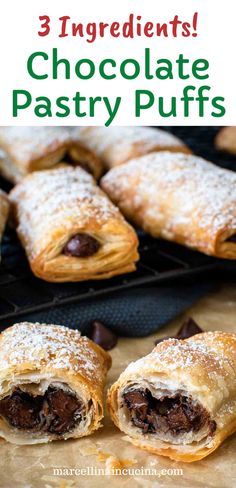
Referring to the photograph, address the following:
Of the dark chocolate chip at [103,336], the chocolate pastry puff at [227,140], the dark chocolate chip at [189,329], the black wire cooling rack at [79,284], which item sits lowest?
the dark chocolate chip at [103,336]

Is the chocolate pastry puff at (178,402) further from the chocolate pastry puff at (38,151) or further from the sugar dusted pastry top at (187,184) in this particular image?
the chocolate pastry puff at (38,151)

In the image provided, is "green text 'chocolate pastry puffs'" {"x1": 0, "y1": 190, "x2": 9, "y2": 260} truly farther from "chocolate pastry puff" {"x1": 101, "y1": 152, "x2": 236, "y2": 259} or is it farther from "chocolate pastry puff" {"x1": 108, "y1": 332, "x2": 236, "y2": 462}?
"chocolate pastry puff" {"x1": 108, "y1": 332, "x2": 236, "y2": 462}

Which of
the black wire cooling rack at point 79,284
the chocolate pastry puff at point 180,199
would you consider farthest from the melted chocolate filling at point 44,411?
the chocolate pastry puff at point 180,199

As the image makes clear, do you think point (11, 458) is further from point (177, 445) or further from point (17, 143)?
point (17, 143)

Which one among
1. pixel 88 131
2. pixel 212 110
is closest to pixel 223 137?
pixel 88 131

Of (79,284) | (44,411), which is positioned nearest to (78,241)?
(79,284)

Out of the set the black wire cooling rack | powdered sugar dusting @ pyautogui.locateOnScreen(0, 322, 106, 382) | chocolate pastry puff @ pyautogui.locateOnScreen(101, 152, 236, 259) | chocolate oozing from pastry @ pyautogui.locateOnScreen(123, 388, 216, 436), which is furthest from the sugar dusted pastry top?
chocolate oozing from pastry @ pyautogui.locateOnScreen(123, 388, 216, 436)
